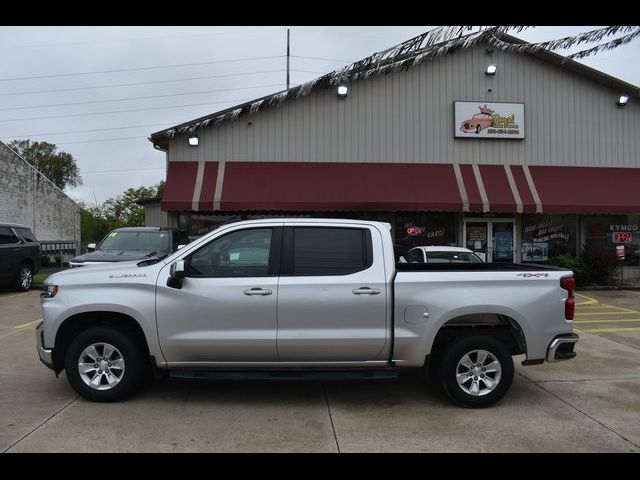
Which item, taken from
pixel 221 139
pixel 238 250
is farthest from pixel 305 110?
pixel 238 250

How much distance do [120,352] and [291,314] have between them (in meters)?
1.68

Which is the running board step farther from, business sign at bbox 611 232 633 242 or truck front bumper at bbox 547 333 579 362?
business sign at bbox 611 232 633 242

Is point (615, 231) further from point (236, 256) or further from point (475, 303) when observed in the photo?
point (236, 256)

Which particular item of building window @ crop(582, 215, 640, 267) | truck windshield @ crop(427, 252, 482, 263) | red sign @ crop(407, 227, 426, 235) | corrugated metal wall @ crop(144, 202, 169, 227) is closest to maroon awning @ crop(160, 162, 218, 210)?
corrugated metal wall @ crop(144, 202, 169, 227)

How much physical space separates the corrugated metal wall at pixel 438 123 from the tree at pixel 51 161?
47510 mm

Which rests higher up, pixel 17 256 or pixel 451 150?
pixel 451 150

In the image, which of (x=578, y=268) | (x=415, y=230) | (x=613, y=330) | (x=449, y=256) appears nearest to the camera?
(x=613, y=330)

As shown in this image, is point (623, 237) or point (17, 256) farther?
point (623, 237)

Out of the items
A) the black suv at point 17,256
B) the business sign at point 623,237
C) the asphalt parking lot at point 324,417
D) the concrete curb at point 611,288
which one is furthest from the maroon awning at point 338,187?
the asphalt parking lot at point 324,417

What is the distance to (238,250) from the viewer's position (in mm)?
5230

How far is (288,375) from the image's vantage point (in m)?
5.03

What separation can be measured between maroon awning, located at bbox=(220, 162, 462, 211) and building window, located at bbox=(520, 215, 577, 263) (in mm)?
3232

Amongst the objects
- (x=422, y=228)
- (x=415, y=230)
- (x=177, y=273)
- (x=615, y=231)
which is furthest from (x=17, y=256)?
(x=615, y=231)

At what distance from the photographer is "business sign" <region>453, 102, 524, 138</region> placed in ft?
54.7
